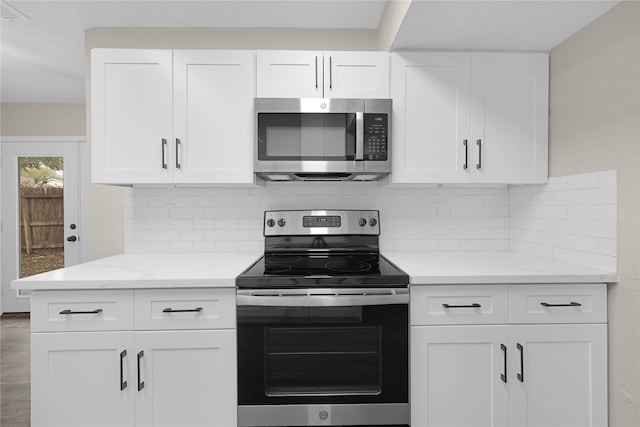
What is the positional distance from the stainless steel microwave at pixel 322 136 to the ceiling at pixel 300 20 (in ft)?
1.40

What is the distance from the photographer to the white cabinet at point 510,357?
1.61m

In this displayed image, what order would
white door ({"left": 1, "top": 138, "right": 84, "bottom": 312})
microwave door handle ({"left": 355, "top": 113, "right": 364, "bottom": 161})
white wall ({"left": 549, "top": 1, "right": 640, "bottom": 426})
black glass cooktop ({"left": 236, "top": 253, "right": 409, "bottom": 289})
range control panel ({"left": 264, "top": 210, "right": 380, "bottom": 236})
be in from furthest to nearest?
white door ({"left": 1, "top": 138, "right": 84, "bottom": 312}), range control panel ({"left": 264, "top": 210, "right": 380, "bottom": 236}), microwave door handle ({"left": 355, "top": 113, "right": 364, "bottom": 161}), black glass cooktop ({"left": 236, "top": 253, "right": 409, "bottom": 289}), white wall ({"left": 549, "top": 1, "right": 640, "bottom": 426})

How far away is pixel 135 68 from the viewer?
6.43 feet

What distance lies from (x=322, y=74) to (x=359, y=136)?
1.32 ft

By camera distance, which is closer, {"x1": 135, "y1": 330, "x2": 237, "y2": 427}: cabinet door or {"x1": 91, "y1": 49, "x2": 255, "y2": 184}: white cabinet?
{"x1": 135, "y1": 330, "x2": 237, "y2": 427}: cabinet door

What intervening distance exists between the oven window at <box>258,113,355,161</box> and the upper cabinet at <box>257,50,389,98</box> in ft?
Result: 0.46

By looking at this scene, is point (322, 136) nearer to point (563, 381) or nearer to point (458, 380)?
point (458, 380)

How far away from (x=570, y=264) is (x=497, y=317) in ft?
1.84

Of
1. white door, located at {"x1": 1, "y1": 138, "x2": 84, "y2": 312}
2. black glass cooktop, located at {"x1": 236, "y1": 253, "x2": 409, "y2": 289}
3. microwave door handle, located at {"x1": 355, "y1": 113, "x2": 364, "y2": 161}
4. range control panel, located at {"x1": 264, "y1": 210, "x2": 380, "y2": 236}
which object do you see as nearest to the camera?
black glass cooktop, located at {"x1": 236, "y1": 253, "x2": 409, "y2": 289}

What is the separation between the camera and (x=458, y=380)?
161 centimetres

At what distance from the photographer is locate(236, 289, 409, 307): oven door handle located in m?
1.56

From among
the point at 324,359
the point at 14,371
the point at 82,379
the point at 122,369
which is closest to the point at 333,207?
the point at 324,359

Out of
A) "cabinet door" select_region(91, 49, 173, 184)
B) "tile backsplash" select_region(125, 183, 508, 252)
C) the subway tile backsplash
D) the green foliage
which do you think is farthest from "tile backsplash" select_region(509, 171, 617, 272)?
the green foliage

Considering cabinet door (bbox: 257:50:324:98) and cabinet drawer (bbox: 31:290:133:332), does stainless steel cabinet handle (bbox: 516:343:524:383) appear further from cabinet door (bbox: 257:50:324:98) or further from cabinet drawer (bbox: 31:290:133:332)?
cabinet drawer (bbox: 31:290:133:332)
